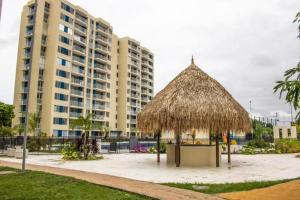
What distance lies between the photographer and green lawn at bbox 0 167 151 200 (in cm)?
816

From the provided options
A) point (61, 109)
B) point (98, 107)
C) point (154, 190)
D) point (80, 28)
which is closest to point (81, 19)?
point (80, 28)

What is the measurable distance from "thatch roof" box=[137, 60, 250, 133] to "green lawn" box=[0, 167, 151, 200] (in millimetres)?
6021

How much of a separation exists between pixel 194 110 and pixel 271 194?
22.8 ft

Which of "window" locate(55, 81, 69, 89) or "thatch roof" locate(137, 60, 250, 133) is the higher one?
"window" locate(55, 81, 69, 89)

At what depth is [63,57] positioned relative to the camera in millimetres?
Answer: 57062

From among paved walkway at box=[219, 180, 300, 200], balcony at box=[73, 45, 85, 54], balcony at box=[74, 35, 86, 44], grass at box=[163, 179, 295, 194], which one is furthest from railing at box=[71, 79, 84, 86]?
paved walkway at box=[219, 180, 300, 200]

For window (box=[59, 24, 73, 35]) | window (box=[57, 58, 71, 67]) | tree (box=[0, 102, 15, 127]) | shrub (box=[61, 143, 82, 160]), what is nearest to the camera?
shrub (box=[61, 143, 82, 160])

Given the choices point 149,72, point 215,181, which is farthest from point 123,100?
point 215,181

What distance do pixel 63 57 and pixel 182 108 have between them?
45920 mm

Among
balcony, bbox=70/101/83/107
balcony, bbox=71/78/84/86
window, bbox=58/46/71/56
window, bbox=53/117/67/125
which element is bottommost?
window, bbox=53/117/67/125

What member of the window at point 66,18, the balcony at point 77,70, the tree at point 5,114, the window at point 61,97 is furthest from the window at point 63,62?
the tree at point 5,114

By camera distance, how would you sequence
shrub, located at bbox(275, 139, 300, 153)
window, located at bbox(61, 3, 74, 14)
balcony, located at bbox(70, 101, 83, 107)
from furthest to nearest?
1. balcony, located at bbox(70, 101, 83, 107)
2. window, located at bbox(61, 3, 74, 14)
3. shrub, located at bbox(275, 139, 300, 153)

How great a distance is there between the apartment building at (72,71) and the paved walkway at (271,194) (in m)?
41.0

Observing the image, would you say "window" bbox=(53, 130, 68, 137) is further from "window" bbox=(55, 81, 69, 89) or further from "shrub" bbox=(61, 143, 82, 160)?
"shrub" bbox=(61, 143, 82, 160)
